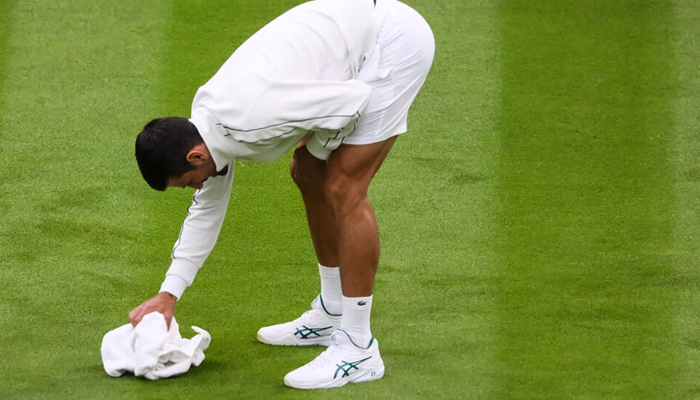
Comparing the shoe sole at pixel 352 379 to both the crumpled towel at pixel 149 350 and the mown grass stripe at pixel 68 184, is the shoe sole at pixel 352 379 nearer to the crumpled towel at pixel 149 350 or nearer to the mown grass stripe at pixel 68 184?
the crumpled towel at pixel 149 350

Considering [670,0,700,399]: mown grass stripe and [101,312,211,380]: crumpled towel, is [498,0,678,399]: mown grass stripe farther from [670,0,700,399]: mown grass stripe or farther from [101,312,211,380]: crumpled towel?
[101,312,211,380]: crumpled towel

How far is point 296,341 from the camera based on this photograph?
14.6 feet

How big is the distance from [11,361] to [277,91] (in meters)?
1.41

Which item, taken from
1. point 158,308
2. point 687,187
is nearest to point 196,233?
point 158,308

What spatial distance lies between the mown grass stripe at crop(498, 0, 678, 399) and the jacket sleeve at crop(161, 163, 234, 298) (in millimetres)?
1158

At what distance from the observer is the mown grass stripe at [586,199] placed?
427 cm

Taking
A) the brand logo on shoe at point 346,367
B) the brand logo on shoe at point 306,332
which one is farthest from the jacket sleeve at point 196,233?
the brand logo on shoe at point 346,367

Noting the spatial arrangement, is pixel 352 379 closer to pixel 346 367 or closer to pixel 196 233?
pixel 346 367

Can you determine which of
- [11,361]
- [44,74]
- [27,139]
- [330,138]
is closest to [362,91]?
[330,138]

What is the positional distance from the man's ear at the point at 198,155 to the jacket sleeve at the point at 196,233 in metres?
0.29

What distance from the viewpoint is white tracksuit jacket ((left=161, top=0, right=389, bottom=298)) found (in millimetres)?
3746

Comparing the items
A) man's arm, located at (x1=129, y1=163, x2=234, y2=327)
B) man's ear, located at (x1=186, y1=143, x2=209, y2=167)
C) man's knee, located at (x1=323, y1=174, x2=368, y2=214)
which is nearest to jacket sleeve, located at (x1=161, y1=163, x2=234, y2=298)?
man's arm, located at (x1=129, y1=163, x2=234, y2=327)

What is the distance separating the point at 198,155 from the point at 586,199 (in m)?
2.46

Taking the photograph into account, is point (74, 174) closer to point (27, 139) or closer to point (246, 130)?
point (27, 139)
